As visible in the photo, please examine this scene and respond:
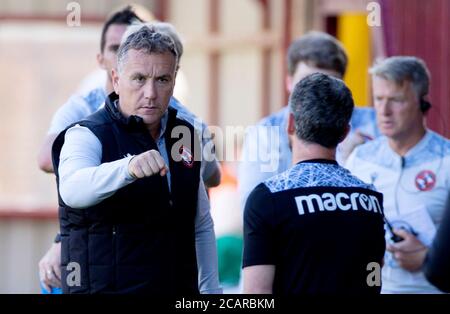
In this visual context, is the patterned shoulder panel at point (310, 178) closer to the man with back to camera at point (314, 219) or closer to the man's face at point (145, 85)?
the man with back to camera at point (314, 219)

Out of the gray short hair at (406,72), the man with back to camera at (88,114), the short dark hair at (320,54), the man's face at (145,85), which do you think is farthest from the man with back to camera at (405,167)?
the man's face at (145,85)

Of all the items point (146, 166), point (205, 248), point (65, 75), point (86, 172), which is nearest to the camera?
point (146, 166)

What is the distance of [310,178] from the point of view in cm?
434

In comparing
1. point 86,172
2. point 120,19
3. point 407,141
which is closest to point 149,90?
point 86,172

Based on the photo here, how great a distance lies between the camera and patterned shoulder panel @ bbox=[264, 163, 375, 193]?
169 inches

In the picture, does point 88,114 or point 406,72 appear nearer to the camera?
point 88,114

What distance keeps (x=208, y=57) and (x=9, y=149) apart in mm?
2476

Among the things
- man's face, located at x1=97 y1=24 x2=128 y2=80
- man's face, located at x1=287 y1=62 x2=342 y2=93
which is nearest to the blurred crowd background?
man's face, located at x1=287 y1=62 x2=342 y2=93

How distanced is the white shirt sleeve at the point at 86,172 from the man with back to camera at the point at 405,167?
6.02 feet

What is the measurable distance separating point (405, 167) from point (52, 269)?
1689 mm

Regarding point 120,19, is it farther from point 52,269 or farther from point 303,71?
point 52,269

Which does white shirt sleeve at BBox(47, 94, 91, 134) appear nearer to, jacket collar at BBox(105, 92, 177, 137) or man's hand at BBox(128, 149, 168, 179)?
jacket collar at BBox(105, 92, 177, 137)

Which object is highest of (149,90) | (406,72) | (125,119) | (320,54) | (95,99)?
→ (320,54)

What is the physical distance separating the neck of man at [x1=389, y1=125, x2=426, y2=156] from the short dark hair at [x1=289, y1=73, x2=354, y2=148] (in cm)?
146
